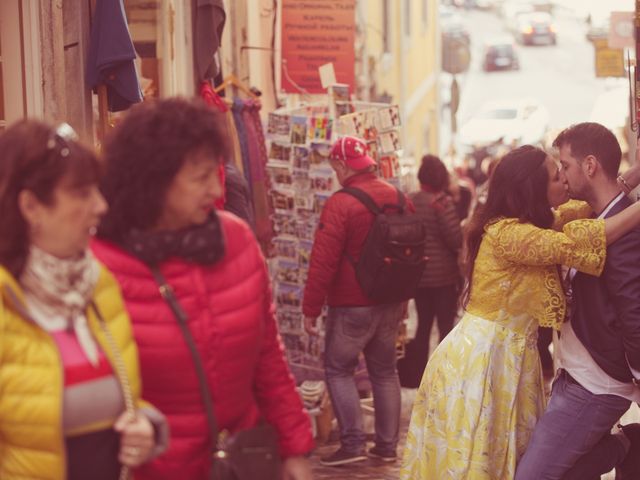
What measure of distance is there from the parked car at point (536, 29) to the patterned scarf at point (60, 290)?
63423 mm

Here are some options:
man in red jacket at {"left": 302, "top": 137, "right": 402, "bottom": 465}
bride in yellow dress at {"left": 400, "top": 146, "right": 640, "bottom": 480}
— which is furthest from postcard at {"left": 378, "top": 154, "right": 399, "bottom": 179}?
bride in yellow dress at {"left": 400, "top": 146, "right": 640, "bottom": 480}

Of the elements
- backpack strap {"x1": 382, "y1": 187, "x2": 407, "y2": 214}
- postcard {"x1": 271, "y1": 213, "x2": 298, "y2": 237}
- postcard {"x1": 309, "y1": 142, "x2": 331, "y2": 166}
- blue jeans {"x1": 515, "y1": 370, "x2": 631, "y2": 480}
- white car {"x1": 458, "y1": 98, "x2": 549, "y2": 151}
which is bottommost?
white car {"x1": 458, "y1": 98, "x2": 549, "y2": 151}

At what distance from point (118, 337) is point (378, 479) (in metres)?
5.21

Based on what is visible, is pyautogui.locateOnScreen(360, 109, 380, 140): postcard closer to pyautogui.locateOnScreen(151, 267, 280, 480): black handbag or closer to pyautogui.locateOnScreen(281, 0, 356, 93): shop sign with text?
pyautogui.locateOnScreen(281, 0, 356, 93): shop sign with text

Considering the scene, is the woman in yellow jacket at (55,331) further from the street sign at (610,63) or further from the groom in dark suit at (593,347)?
the street sign at (610,63)

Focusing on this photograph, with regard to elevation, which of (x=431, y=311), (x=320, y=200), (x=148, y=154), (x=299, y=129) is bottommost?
(x=431, y=311)

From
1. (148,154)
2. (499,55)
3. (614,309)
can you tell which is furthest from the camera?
(499,55)

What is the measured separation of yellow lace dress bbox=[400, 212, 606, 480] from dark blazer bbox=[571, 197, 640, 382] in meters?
0.14

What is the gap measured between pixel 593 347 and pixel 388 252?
9.70ft

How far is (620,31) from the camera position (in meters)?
17.6

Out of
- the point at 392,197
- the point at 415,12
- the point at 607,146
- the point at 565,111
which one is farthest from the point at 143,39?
the point at 565,111

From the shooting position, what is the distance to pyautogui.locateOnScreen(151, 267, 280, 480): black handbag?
3803mm

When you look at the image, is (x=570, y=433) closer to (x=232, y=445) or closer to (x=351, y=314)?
(x=232, y=445)

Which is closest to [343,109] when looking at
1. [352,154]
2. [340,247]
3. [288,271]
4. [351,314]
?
[288,271]
